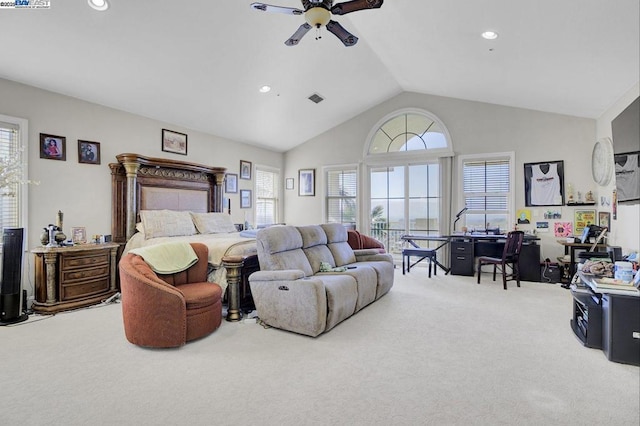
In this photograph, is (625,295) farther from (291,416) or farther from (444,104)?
(444,104)

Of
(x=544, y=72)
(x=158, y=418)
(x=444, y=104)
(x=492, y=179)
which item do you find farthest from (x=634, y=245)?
(x=158, y=418)

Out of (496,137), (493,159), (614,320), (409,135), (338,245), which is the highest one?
(409,135)

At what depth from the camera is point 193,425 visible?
1829mm

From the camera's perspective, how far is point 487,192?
620cm

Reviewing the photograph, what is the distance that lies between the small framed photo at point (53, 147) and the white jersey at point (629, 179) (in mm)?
5569

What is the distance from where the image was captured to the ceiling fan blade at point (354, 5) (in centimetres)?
278

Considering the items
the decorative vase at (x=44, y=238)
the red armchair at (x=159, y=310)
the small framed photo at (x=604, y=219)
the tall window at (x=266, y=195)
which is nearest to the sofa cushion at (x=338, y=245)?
the red armchair at (x=159, y=310)

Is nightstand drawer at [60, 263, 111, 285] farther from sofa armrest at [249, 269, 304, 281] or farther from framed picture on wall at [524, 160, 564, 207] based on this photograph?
framed picture on wall at [524, 160, 564, 207]

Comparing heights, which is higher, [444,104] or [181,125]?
[444,104]

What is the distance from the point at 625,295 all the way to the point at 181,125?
6057 millimetres

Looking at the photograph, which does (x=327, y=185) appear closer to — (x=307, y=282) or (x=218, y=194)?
(x=218, y=194)

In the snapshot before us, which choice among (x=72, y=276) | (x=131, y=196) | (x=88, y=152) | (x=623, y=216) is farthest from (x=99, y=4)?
(x=623, y=216)

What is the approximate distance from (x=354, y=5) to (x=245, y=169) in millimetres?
4746

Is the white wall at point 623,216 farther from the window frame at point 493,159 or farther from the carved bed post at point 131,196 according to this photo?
the carved bed post at point 131,196
